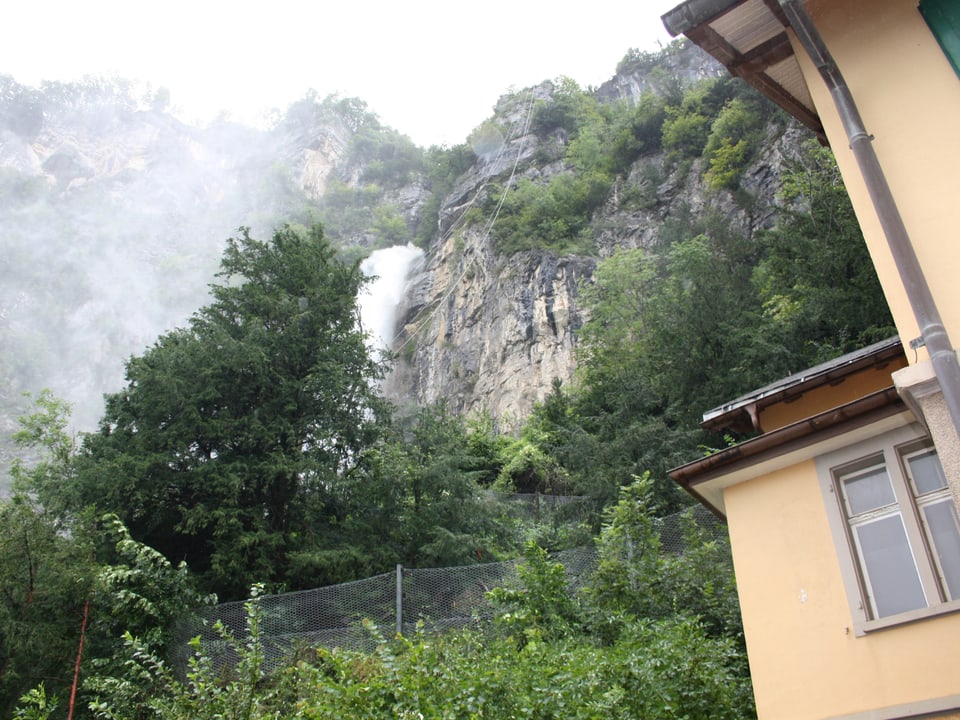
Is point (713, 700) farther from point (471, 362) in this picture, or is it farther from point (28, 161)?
point (28, 161)

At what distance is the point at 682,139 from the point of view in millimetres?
37031

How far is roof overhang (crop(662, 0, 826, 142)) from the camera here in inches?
254

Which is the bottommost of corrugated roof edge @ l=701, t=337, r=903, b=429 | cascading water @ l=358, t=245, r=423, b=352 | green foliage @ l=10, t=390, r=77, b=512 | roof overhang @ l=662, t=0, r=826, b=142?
corrugated roof edge @ l=701, t=337, r=903, b=429

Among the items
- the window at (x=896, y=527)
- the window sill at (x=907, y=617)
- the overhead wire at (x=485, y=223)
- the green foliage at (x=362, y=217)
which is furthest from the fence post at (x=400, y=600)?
the green foliage at (x=362, y=217)

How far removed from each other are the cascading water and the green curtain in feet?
114

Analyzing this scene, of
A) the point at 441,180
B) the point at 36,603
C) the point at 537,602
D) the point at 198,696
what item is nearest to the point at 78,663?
the point at 36,603

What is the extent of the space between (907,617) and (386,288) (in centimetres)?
4573

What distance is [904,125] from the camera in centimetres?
544

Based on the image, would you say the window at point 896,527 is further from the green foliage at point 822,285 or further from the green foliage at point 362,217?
the green foliage at point 362,217

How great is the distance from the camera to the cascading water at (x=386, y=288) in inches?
1766

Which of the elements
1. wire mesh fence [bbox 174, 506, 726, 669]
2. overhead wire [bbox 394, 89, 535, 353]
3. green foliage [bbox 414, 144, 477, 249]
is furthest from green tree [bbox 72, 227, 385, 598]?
green foliage [bbox 414, 144, 477, 249]

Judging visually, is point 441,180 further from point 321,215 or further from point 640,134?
point 640,134

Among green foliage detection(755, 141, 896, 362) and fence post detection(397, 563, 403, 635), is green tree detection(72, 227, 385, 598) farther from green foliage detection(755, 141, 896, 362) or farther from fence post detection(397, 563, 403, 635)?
green foliage detection(755, 141, 896, 362)

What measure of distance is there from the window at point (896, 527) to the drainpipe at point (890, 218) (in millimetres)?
1917
